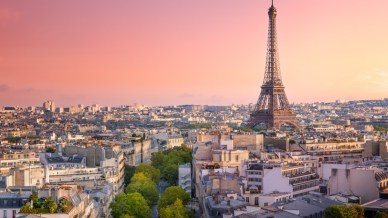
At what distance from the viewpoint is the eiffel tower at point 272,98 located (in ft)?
374

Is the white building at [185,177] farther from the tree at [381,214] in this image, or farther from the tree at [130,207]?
the tree at [381,214]

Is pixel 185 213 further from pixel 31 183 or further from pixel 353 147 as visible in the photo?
pixel 353 147

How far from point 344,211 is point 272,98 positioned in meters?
85.3

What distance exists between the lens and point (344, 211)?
31.5 meters

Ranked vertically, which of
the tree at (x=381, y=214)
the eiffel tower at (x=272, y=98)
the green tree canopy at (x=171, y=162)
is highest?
the eiffel tower at (x=272, y=98)

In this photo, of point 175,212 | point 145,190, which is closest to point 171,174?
point 145,190

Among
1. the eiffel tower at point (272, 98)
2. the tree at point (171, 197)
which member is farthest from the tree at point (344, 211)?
the eiffel tower at point (272, 98)

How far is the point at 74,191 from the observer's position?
36.9 m

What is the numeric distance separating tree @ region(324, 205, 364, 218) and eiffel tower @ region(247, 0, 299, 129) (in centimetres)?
7931

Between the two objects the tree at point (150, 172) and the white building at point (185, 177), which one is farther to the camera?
the tree at point (150, 172)

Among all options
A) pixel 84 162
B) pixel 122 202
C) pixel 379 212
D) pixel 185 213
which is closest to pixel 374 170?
pixel 379 212

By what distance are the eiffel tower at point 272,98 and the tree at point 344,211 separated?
79.3 m

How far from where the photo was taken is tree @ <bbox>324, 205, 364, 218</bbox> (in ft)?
103

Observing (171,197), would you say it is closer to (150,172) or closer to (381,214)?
(150,172)
